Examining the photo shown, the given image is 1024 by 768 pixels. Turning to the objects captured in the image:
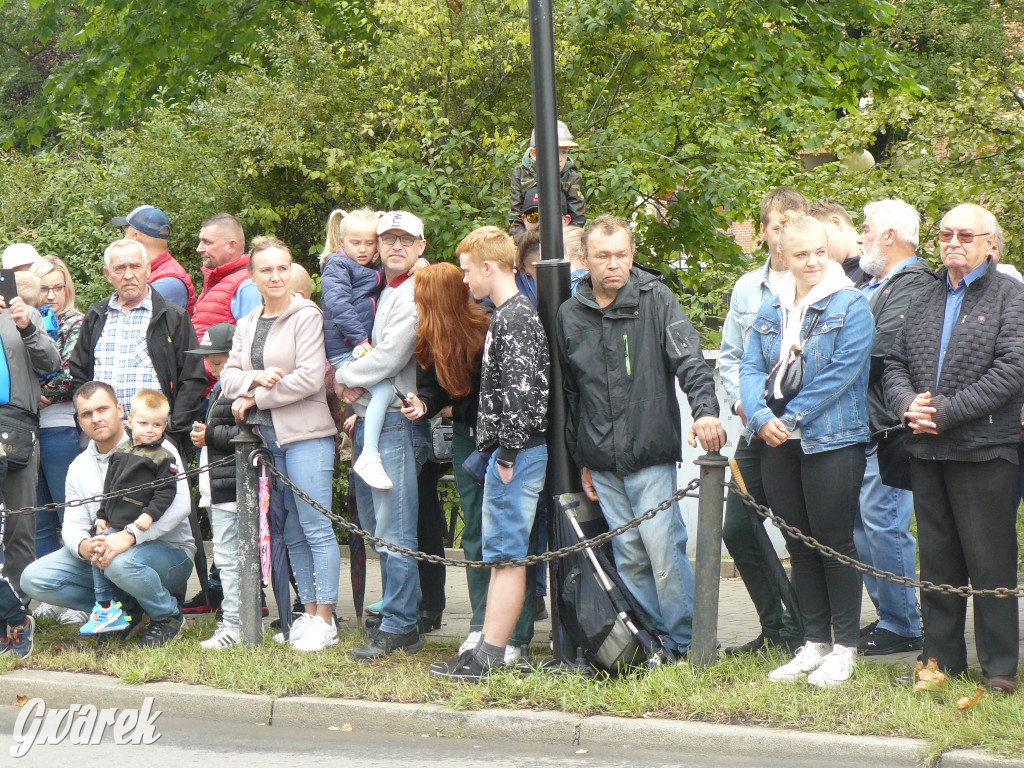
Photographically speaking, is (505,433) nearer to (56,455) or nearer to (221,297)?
(221,297)

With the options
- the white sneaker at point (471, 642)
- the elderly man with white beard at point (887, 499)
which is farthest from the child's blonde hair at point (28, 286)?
the elderly man with white beard at point (887, 499)

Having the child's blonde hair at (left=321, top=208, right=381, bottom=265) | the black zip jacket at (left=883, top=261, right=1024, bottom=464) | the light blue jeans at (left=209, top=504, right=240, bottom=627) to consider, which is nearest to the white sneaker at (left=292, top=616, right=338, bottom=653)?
the light blue jeans at (left=209, top=504, right=240, bottom=627)

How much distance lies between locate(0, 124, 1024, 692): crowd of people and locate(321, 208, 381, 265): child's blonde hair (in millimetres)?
21

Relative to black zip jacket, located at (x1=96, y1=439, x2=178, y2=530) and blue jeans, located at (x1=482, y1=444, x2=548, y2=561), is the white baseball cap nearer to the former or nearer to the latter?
black zip jacket, located at (x1=96, y1=439, x2=178, y2=530)

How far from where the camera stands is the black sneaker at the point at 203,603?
24.8ft

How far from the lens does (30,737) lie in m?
5.45

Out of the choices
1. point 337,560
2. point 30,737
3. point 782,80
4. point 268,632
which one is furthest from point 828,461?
point 782,80

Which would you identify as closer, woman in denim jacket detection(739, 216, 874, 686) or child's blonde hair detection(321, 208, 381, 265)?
woman in denim jacket detection(739, 216, 874, 686)

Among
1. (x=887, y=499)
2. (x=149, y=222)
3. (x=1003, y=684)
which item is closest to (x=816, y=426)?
(x=887, y=499)

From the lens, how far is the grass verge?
183 inches

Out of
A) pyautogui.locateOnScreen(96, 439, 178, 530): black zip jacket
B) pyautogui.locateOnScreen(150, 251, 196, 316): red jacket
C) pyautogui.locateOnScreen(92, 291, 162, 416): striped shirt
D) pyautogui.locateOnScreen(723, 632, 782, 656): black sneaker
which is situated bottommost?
pyautogui.locateOnScreen(723, 632, 782, 656): black sneaker

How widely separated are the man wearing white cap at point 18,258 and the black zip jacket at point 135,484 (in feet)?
5.91

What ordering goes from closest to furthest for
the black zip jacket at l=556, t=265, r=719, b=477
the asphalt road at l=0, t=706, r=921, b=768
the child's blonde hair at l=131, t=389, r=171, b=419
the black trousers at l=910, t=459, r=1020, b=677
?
the asphalt road at l=0, t=706, r=921, b=768, the black trousers at l=910, t=459, r=1020, b=677, the black zip jacket at l=556, t=265, r=719, b=477, the child's blonde hair at l=131, t=389, r=171, b=419

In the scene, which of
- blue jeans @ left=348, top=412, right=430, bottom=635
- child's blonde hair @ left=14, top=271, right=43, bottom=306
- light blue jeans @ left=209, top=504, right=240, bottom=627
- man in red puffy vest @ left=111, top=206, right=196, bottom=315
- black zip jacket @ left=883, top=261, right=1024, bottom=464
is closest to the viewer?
black zip jacket @ left=883, top=261, right=1024, bottom=464
